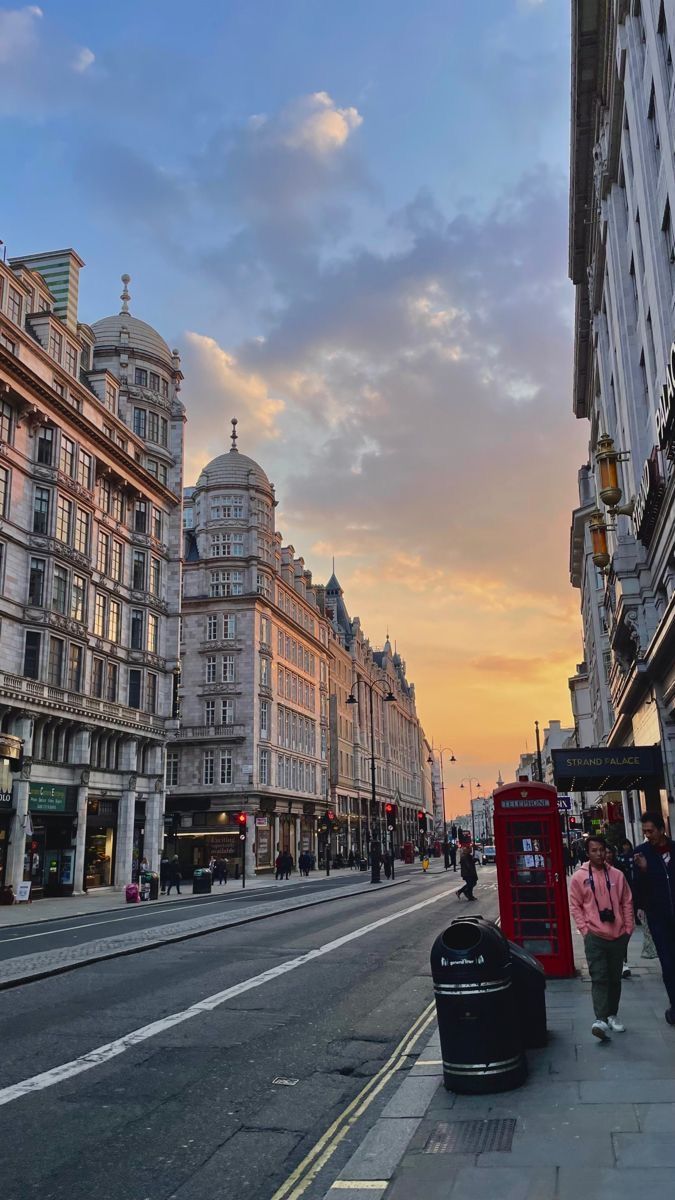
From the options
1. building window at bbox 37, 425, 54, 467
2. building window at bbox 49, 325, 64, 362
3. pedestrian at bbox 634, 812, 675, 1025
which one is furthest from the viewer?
building window at bbox 49, 325, 64, 362

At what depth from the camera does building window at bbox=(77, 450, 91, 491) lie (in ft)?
133

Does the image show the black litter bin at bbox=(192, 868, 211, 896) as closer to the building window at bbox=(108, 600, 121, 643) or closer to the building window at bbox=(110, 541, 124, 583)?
the building window at bbox=(108, 600, 121, 643)

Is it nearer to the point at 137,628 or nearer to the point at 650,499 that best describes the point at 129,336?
the point at 137,628

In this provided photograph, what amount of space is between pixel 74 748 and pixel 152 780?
804cm

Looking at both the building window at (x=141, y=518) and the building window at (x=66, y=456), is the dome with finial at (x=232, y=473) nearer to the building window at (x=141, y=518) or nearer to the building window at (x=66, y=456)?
the building window at (x=141, y=518)

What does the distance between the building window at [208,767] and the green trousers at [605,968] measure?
52.4 meters

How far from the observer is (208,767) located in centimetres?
5928

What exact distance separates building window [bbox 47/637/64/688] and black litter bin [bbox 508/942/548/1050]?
31.8m

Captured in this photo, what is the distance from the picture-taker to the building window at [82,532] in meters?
39.8

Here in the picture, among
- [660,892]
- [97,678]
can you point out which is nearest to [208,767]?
[97,678]

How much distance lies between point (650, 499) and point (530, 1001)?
1271 cm

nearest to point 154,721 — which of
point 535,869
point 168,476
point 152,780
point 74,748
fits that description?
point 152,780

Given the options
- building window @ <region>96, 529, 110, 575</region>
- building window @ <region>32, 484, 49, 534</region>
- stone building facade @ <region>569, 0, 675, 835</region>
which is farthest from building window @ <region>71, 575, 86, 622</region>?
stone building facade @ <region>569, 0, 675, 835</region>

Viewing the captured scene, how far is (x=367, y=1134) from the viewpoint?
5.98 metres
